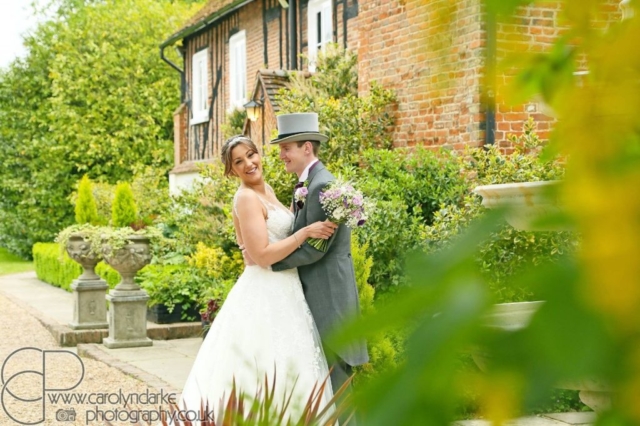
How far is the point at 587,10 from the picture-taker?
367 mm

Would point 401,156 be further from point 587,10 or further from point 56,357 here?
point 587,10

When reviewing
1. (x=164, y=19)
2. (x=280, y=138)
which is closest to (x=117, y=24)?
(x=164, y=19)

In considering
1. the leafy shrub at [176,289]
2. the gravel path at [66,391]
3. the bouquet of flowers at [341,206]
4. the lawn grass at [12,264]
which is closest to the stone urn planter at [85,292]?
the gravel path at [66,391]

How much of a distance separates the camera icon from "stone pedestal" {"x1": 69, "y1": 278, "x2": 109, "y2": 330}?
3057 millimetres

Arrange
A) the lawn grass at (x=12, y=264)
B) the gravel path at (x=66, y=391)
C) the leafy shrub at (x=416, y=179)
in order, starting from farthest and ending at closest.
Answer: the lawn grass at (x=12, y=264) < the leafy shrub at (x=416, y=179) < the gravel path at (x=66, y=391)

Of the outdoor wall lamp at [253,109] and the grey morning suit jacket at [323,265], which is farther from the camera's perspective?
the outdoor wall lamp at [253,109]

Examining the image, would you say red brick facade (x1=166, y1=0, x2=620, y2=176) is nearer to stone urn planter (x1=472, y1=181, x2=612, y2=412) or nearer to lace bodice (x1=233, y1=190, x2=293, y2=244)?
stone urn planter (x1=472, y1=181, x2=612, y2=412)

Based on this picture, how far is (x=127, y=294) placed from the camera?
915 centimetres

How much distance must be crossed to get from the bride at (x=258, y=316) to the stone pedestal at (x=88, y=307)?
526cm

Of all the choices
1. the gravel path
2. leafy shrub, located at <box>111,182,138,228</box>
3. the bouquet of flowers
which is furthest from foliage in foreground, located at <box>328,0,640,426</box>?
leafy shrub, located at <box>111,182,138,228</box>

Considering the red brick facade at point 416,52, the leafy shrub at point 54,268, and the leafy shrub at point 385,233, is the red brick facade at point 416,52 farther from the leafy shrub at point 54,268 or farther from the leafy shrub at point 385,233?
the leafy shrub at point 54,268

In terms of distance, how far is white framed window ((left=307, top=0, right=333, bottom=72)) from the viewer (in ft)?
44.7

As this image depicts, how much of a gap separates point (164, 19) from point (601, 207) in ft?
93.4

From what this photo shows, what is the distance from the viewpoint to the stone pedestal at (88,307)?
1006 centimetres
